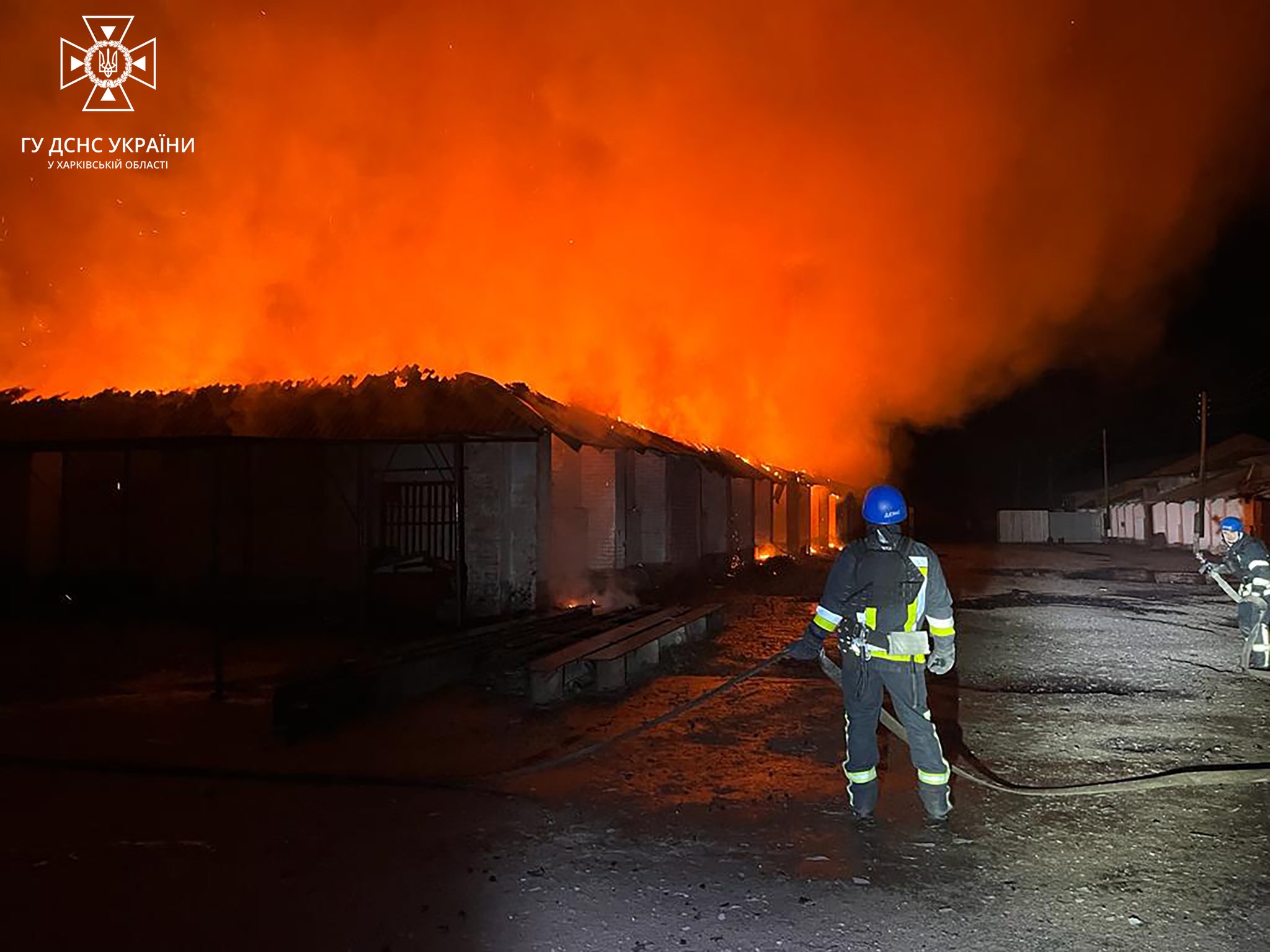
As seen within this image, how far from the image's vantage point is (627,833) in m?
4.54

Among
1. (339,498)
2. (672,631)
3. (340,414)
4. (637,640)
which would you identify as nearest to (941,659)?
(637,640)

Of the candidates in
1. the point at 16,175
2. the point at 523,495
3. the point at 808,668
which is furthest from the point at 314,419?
the point at 16,175

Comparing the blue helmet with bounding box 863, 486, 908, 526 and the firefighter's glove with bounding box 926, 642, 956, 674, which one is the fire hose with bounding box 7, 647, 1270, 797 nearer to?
the firefighter's glove with bounding box 926, 642, 956, 674

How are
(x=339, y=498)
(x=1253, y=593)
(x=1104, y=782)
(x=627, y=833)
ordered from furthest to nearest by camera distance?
(x=339, y=498), (x=1253, y=593), (x=1104, y=782), (x=627, y=833)

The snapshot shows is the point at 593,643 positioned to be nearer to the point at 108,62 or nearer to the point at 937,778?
the point at 937,778

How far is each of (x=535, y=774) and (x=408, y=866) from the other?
150cm

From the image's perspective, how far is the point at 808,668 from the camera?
943 centimetres

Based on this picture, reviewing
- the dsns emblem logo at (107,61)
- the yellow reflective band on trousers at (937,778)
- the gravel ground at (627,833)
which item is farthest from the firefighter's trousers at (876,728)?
the dsns emblem logo at (107,61)

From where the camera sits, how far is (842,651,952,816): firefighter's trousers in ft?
15.1

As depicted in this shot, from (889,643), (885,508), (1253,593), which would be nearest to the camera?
(889,643)

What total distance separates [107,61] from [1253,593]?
25339 mm

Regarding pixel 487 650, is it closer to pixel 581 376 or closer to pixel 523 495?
pixel 523 495

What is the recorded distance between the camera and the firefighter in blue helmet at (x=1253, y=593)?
339 inches

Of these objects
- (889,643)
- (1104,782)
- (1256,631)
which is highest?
(889,643)
